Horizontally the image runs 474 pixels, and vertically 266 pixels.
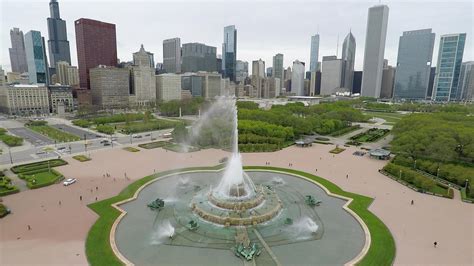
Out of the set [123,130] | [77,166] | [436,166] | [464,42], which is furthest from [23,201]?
[464,42]

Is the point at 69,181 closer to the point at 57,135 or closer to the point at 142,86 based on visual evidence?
the point at 57,135

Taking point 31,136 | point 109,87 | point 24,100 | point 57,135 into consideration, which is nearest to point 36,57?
point 109,87

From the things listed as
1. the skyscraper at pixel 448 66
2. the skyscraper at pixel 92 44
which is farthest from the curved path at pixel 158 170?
the skyscraper at pixel 448 66

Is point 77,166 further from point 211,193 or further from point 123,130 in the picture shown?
point 123,130

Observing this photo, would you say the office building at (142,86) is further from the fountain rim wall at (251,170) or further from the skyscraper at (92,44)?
the fountain rim wall at (251,170)

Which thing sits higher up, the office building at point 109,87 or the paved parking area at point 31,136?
the office building at point 109,87

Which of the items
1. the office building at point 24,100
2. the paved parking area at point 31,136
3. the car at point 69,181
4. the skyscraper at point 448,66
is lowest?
the paved parking area at point 31,136
